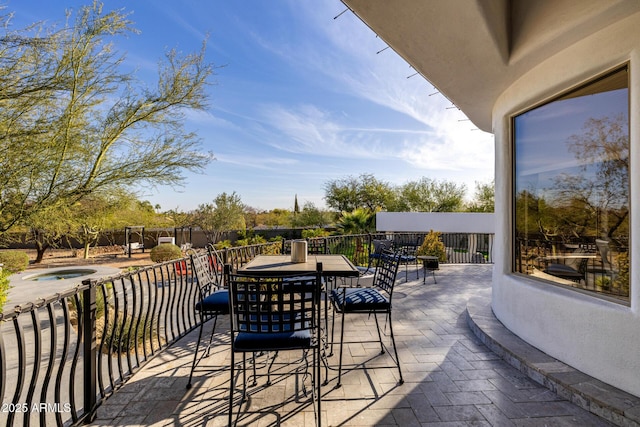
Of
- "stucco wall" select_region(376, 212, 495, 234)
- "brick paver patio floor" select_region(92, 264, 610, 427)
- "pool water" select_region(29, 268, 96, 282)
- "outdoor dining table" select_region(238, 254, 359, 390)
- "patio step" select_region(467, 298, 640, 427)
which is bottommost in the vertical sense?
"pool water" select_region(29, 268, 96, 282)

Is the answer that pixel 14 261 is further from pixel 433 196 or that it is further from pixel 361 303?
pixel 433 196

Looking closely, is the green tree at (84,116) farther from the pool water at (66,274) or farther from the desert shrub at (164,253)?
the desert shrub at (164,253)

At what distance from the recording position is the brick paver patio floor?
1.95 meters

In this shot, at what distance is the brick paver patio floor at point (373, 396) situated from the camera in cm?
195

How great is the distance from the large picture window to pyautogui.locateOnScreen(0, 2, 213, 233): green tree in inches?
262

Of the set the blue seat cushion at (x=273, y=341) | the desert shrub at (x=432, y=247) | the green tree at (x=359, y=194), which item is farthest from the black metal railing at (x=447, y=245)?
the green tree at (x=359, y=194)

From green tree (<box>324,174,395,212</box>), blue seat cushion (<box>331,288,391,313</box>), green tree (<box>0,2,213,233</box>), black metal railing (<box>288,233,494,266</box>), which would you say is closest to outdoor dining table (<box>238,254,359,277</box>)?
blue seat cushion (<box>331,288,391,313</box>)

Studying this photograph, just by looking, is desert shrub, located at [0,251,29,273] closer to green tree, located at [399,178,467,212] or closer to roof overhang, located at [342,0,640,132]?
roof overhang, located at [342,0,640,132]

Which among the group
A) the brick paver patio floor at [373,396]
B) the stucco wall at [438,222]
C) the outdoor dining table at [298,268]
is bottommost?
the brick paver patio floor at [373,396]

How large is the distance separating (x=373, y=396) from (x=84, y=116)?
7188 mm

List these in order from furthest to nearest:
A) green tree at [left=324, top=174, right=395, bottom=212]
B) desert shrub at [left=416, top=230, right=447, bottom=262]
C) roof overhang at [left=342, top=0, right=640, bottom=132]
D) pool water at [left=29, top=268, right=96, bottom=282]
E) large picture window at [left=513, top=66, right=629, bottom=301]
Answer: green tree at [left=324, top=174, right=395, bottom=212] → pool water at [left=29, top=268, right=96, bottom=282] → desert shrub at [left=416, top=230, right=447, bottom=262] → large picture window at [left=513, top=66, right=629, bottom=301] → roof overhang at [left=342, top=0, right=640, bottom=132]

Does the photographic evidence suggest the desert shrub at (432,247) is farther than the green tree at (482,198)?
No

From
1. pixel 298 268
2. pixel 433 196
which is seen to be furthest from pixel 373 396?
pixel 433 196

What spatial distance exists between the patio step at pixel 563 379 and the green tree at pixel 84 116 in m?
6.86
